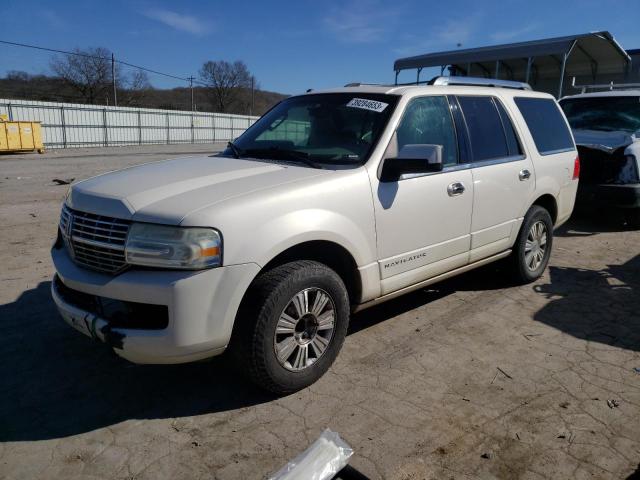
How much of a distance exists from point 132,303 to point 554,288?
413 centimetres

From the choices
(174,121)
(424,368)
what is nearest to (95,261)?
(424,368)

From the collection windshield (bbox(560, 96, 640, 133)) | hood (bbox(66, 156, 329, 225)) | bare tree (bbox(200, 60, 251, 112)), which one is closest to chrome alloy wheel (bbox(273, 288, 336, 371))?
hood (bbox(66, 156, 329, 225))

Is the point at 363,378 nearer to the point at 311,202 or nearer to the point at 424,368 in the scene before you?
the point at 424,368

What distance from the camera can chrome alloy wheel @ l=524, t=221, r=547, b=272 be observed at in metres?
4.98

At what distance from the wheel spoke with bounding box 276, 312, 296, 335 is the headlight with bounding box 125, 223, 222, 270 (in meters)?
0.54

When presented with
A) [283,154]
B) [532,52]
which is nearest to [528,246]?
[283,154]

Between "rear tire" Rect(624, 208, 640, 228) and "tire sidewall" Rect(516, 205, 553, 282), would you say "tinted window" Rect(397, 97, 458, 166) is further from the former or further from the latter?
"rear tire" Rect(624, 208, 640, 228)

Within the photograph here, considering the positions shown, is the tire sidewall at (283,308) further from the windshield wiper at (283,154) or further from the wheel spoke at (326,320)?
the windshield wiper at (283,154)

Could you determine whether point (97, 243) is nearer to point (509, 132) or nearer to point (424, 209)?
point (424, 209)

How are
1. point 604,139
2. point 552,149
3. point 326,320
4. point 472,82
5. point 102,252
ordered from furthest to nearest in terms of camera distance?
point 604,139, point 552,149, point 472,82, point 326,320, point 102,252

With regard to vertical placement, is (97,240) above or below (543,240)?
above

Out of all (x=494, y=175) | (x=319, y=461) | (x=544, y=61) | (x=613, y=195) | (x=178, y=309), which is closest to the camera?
(x=319, y=461)

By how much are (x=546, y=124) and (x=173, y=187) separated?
3971 mm

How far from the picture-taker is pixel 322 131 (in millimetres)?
3830
